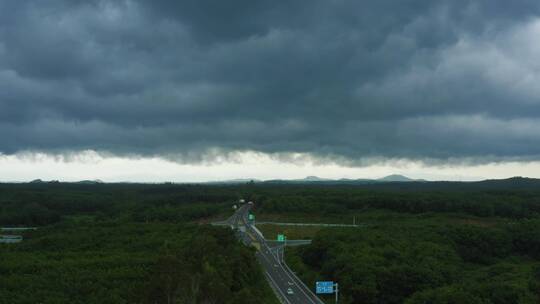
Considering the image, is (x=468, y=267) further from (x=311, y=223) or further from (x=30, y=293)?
(x=30, y=293)

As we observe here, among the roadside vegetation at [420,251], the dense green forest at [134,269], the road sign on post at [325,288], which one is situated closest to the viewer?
the dense green forest at [134,269]

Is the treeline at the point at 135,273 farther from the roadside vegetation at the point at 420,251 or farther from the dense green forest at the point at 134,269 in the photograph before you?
the roadside vegetation at the point at 420,251

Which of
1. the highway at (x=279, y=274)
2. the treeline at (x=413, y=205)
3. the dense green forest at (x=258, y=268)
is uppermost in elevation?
the treeline at (x=413, y=205)

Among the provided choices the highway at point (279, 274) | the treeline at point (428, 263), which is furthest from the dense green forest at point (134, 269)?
the treeline at point (428, 263)

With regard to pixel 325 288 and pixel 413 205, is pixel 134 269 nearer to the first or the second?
pixel 325 288

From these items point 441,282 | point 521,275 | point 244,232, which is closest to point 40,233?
point 244,232

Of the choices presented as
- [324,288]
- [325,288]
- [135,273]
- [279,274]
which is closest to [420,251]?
[279,274]
